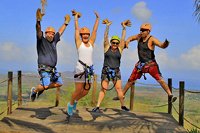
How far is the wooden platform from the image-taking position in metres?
6.29

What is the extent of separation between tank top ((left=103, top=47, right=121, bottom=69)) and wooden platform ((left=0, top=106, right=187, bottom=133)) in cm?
109

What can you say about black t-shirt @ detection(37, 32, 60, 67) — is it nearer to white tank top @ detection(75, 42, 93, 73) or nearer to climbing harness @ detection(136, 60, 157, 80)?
white tank top @ detection(75, 42, 93, 73)

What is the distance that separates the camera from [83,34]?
21.1ft

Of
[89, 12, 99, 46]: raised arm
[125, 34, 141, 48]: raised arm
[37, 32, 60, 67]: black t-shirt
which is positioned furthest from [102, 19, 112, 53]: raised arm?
[37, 32, 60, 67]: black t-shirt

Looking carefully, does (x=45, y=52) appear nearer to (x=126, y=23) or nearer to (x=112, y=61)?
(x=112, y=61)

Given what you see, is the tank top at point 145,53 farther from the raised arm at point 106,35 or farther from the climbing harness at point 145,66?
the raised arm at point 106,35

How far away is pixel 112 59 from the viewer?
24.1 ft

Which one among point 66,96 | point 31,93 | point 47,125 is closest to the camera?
point 47,125

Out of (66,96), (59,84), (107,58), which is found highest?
(107,58)

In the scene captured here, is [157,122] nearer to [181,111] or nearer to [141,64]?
[181,111]

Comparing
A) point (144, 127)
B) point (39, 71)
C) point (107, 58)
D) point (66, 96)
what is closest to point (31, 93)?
point (39, 71)

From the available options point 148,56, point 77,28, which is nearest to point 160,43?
point 148,56

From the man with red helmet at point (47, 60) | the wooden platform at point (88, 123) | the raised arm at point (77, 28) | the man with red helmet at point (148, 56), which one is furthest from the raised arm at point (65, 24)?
the wooden platform at point (88, 123)

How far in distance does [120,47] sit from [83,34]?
4.27 feet
